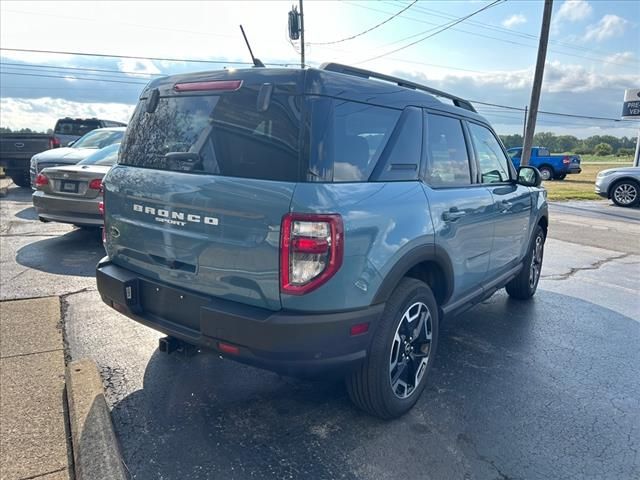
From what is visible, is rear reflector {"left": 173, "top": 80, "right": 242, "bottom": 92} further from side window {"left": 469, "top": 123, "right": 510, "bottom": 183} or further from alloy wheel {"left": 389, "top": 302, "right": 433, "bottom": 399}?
side window {"left": 469, "top": 123, "right": 510, "bottom": 183}

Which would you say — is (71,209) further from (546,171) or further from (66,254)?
(546,171)

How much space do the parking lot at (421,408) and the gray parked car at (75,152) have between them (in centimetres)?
418

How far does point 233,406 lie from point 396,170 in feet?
5.94

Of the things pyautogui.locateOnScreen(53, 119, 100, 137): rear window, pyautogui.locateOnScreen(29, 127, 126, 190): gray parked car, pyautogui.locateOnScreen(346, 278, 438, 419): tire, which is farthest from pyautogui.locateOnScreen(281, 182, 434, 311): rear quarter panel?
pyautogui.locateOnScreen(53, 119, 100, 137): rear window

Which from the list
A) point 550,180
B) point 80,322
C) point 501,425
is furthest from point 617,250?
point 550,180

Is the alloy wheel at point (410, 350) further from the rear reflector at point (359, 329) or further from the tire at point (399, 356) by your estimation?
the rear reflector at point (359, 329)

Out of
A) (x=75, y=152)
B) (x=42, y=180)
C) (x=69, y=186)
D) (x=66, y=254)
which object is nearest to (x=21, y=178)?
(x=75, y=152)

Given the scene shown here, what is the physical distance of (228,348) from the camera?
2.33m

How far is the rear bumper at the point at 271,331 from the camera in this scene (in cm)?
218

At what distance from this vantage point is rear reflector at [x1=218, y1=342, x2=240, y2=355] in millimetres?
2303

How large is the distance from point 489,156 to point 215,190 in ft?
8.97

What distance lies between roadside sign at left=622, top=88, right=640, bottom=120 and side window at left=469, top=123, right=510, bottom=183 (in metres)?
19.0

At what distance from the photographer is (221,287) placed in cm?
240

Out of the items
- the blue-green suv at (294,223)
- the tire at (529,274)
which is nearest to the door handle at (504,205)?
the blue-green suv at (294,223)
